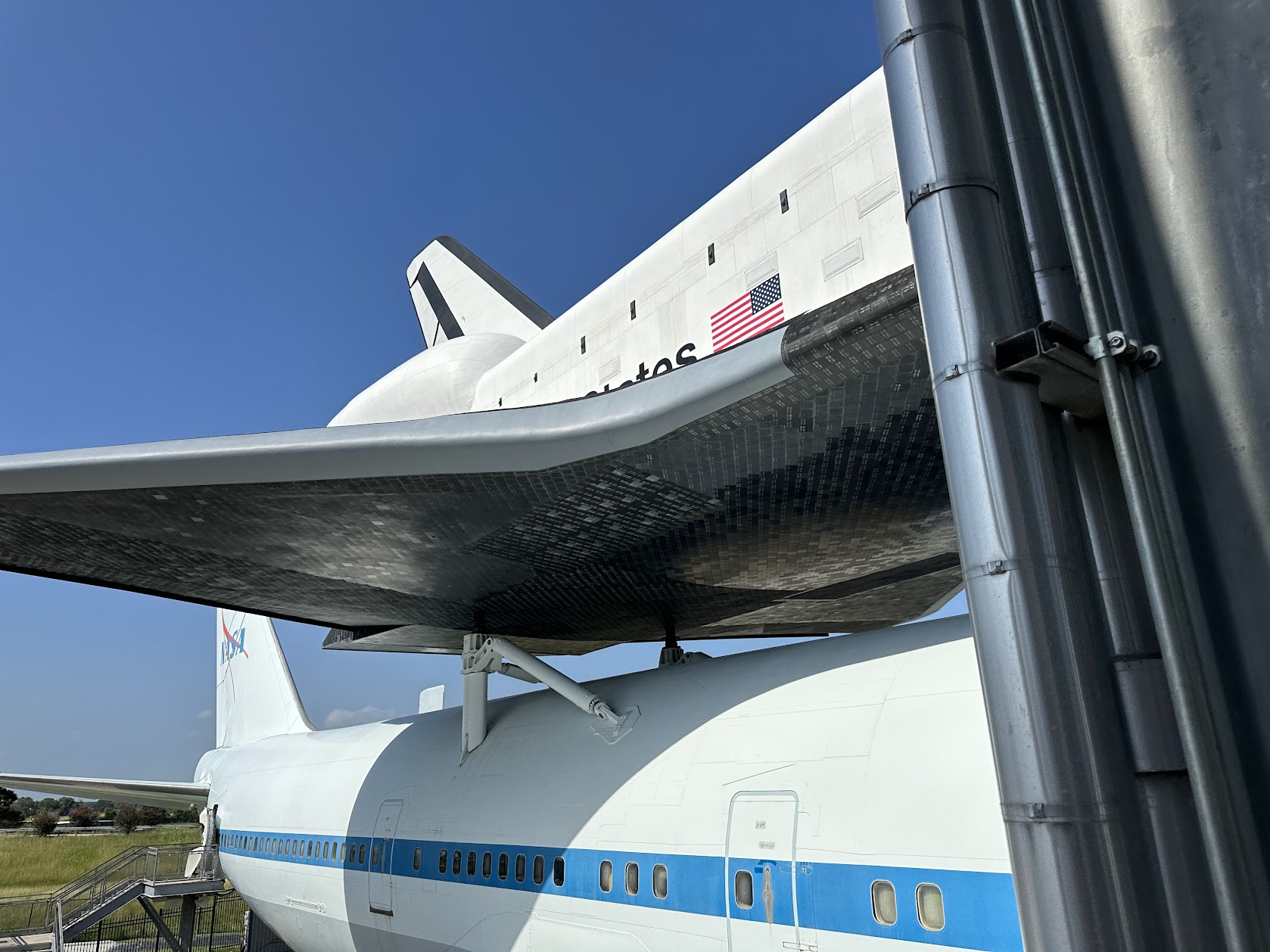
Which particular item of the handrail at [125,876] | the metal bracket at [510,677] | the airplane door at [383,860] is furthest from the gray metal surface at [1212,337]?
the handrail at [125,876]

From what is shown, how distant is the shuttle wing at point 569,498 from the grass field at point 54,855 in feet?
97.0

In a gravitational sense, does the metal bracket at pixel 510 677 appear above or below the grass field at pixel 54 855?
above

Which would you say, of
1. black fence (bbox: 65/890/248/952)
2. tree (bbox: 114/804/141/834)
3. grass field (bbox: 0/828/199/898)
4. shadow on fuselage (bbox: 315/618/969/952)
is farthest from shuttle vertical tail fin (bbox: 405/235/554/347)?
tree (bbox: 114/804/141/834)

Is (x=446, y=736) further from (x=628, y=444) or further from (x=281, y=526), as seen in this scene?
(x=628, y=444)

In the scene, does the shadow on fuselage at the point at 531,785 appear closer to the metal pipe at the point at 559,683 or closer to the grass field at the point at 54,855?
the metal pipe at the point at 559,683

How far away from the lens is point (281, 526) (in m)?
7.20

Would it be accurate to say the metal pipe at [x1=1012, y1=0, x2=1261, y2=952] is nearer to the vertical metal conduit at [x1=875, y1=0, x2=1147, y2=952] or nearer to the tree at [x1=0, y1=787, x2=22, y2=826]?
the vertical metal conduit at [x1=875, y1=0, x2=1147, y2=952]

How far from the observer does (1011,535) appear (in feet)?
5.51

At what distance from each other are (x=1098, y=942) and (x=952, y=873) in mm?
3073

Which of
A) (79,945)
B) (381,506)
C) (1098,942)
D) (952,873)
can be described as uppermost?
(381,506)

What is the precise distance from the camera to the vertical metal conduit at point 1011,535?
1523 mm

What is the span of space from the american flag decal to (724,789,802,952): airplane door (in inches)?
140

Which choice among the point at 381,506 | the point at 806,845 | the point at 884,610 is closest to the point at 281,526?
the point at 381,506

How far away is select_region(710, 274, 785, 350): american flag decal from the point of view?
255 inches
